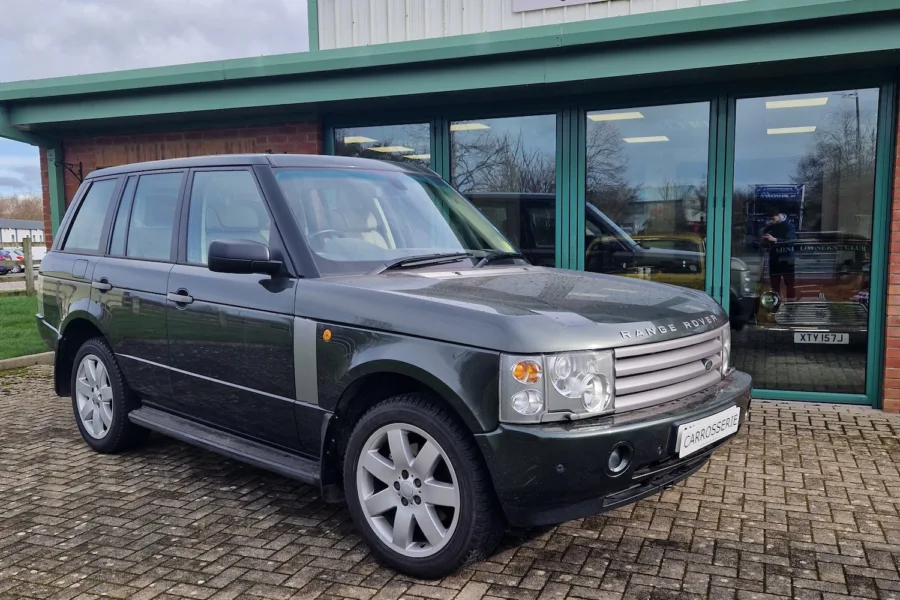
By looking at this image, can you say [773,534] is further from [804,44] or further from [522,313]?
[804,44]

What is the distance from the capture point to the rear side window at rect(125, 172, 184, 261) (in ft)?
14.8

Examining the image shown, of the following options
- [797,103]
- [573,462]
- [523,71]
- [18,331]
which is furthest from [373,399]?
[18,331]

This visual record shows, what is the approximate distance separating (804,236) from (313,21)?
573 centimetres

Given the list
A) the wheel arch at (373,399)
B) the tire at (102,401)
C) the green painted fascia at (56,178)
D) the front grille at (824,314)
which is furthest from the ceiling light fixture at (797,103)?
the green painted fascia at (56,178)

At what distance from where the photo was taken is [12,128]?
9.19 metres

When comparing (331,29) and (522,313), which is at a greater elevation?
(331,29)

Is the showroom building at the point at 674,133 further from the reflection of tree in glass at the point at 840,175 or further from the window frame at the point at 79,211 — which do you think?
the window frame at the point at 79,211

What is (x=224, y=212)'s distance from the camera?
414 cm

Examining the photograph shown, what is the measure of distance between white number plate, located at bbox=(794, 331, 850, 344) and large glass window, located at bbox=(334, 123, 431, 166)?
400 cm

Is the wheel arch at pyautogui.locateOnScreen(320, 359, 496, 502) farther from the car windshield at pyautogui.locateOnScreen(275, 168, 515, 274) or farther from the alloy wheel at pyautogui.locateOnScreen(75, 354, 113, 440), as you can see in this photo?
the alloy wheel at pyautogui.locateOnScreen(75, 354, 113, 440)

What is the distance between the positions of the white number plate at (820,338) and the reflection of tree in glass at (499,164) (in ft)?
8.62

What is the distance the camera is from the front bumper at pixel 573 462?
109 inches

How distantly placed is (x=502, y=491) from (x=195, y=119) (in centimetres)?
705

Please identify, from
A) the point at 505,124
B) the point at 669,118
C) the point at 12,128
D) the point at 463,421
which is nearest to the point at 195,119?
the point at 12,128
